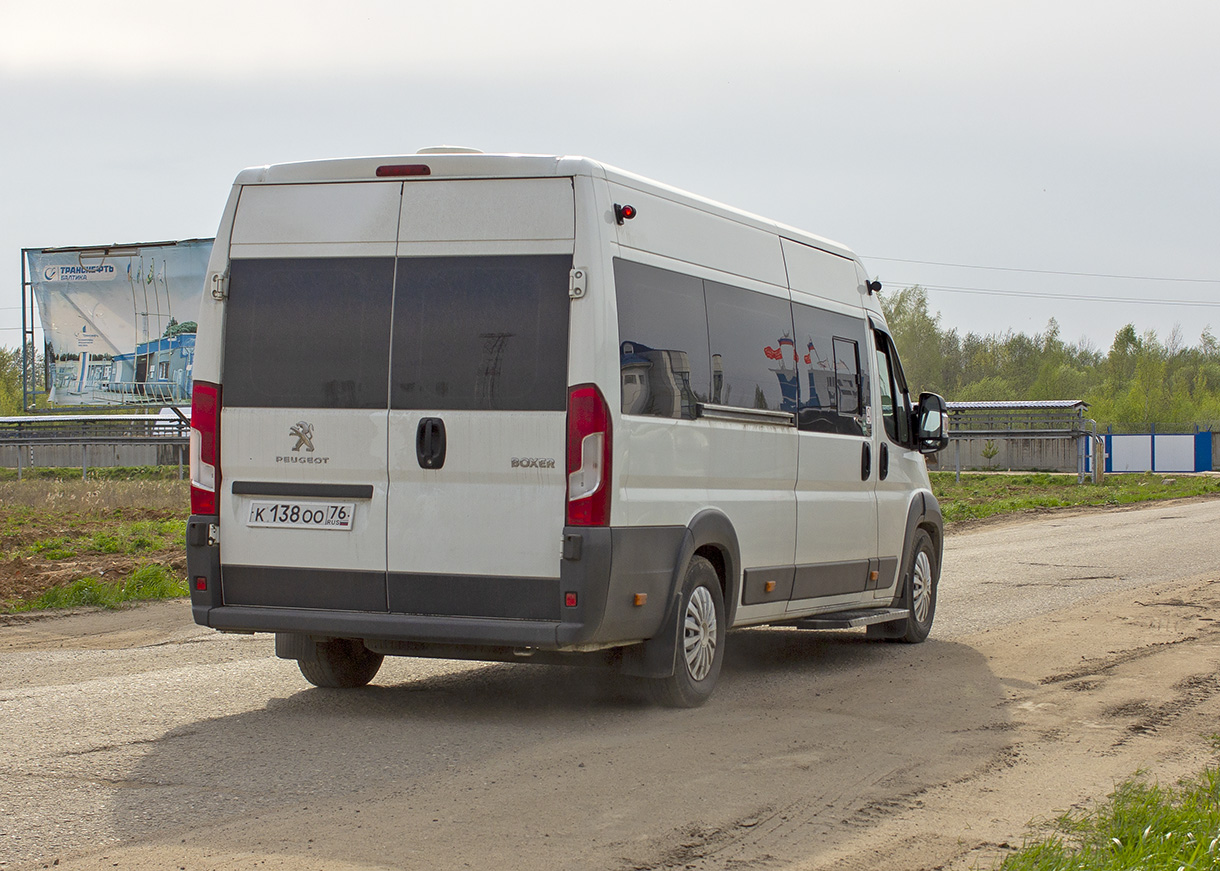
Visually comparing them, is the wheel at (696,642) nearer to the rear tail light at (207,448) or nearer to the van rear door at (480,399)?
the van rear door at (480,399)

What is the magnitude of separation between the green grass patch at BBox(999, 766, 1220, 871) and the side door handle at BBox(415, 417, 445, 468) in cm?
337

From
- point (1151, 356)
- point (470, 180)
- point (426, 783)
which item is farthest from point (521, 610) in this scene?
point (1151, 356)

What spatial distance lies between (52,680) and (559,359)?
3.97 m

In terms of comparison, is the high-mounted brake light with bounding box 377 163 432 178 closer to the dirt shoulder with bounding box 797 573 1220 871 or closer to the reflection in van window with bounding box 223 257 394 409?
the reflection in van window with bounding box 223 257 394 409

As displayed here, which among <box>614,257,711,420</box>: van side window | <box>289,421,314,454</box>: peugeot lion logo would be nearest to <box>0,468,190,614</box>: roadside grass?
<box>289,421,314,454</box>: peugeot lion logo

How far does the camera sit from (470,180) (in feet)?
22.9

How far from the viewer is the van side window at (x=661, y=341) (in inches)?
270

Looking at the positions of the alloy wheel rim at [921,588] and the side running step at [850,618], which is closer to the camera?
the side running step at [850,618]

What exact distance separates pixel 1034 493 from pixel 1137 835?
1359 inches

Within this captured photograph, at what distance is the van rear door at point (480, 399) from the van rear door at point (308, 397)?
0.44ft

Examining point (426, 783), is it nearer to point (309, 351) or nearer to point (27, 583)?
point (309, 351)

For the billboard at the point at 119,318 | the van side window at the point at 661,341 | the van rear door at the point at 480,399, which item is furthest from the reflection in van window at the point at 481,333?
the billboard at the point at 119,318

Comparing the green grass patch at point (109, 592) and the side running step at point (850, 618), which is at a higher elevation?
the side running step at point (850, 618)

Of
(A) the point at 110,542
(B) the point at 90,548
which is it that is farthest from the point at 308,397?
(A) the point at 110,542
